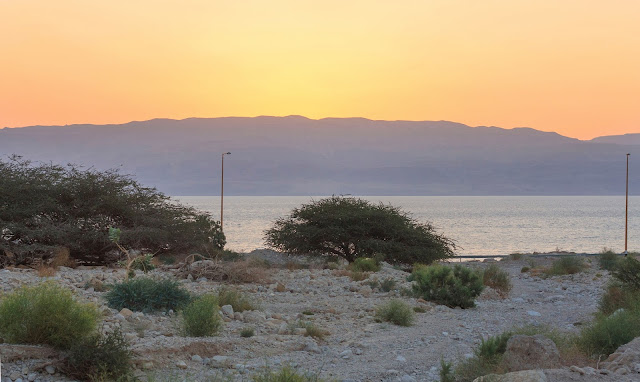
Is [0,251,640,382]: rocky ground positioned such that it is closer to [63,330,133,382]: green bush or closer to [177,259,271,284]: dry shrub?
[63,330,133,382]: green bush

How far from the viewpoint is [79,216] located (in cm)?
3117

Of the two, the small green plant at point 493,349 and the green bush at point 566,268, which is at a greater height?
the small green plant at point 493,349

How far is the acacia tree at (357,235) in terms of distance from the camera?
36875 millimetres

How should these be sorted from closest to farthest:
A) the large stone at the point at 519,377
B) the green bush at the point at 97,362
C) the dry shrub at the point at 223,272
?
the large stone at the point at 519,377, the green bush at the point at 97,362, the dry shrub at the point at 223,272

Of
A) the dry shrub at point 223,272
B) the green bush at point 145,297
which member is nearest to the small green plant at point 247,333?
the green bush at point 145,297

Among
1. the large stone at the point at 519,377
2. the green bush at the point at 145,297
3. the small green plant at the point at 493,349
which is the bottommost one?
the green bush at the point at 145,297

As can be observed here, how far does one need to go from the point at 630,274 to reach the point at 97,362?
1615 cm

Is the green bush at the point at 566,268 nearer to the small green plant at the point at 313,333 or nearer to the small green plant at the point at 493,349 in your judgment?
the small green plant at the point at 313,333

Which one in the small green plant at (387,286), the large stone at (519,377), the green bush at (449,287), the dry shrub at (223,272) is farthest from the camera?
the dry shrub at (223,272)

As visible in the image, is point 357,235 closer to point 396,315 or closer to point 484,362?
point 396,315

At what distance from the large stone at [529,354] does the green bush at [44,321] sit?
633cm

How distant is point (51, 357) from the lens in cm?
971

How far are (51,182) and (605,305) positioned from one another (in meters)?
24.1

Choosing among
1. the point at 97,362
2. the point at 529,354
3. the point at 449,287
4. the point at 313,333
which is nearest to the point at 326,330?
the point at 313,333
